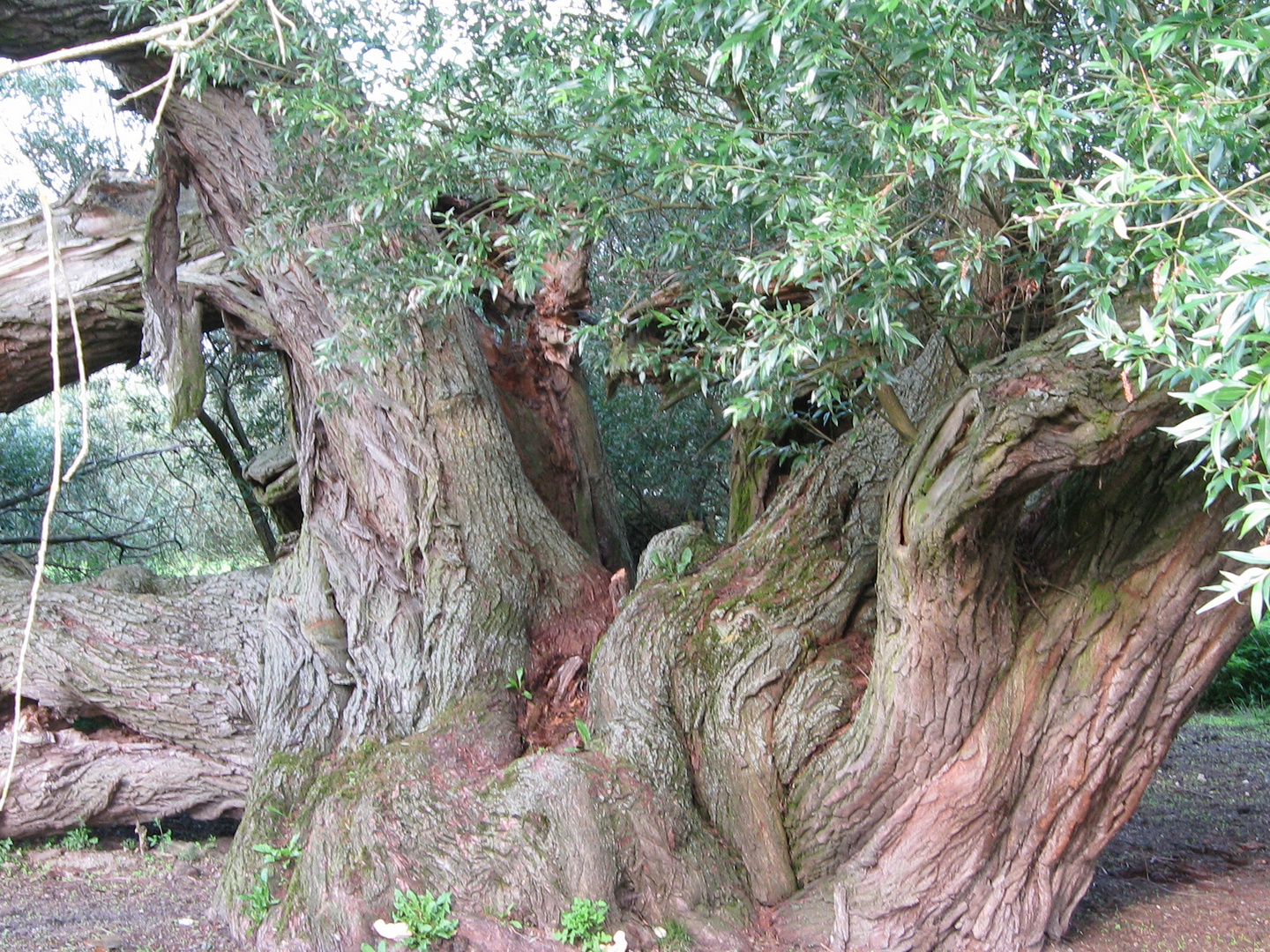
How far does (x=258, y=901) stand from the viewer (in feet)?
16.0

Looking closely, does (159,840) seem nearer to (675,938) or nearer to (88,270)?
(88,270)

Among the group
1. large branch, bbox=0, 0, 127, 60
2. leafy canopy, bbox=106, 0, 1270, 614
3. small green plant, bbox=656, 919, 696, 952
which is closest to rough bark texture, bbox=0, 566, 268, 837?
leafy canopy, bbox=106, 0, 1270, 614

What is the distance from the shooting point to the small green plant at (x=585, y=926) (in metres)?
4.33

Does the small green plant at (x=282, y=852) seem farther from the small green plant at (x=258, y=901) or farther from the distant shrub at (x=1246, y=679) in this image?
the distant shrub at (x=1246, y=679)

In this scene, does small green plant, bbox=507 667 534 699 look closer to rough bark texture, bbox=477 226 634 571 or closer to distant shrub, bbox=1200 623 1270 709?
rough bark texture, bbox=477 226 634 571

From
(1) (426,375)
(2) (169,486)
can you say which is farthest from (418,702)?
(2) (169,486)

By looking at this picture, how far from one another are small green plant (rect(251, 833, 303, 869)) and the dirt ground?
1.27 feet


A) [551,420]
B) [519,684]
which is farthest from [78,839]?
[551,420]

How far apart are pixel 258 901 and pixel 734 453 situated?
3.41 metres

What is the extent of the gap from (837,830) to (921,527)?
61.9 inches

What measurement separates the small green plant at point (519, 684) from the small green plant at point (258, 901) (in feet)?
4.76

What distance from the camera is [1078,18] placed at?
3.25 metres

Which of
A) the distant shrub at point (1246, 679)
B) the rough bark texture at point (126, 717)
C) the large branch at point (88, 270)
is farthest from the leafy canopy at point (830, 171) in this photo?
the distant shrub at point (1246, 679)

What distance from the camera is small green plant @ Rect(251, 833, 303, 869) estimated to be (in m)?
5.08
